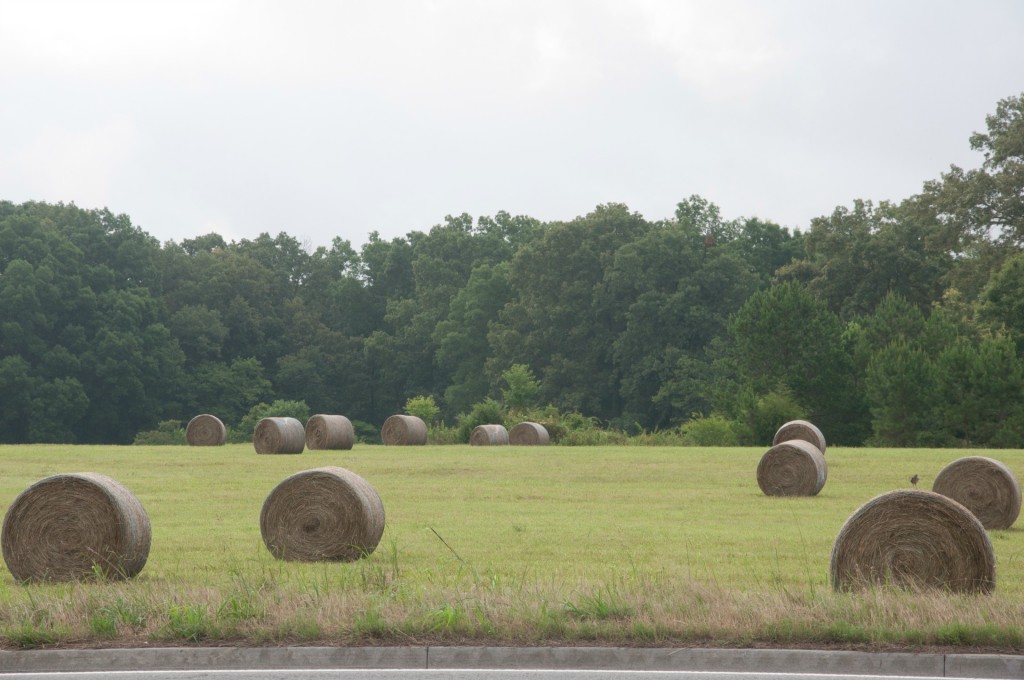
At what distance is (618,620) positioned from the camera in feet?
33.9

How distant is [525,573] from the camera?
11.5m

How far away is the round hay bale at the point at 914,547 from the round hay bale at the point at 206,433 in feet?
133

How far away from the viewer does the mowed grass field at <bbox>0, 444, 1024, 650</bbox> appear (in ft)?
32.8

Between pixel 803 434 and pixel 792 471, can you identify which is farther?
pixel 803 434

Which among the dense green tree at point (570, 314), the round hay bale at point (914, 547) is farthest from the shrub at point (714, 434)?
the round hay bale at point (914, 547)

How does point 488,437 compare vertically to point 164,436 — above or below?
above

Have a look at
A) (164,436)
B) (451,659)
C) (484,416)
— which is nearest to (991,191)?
(484,416)

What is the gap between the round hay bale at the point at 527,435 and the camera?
2069 inches

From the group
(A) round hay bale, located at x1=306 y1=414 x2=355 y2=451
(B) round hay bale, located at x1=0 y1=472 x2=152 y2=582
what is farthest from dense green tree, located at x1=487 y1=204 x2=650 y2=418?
(B) round hay bale, located at x1=0 y1=472 x2=152 y2=582

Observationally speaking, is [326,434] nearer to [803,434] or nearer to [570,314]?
[803,434]

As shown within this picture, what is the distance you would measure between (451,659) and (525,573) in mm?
2000

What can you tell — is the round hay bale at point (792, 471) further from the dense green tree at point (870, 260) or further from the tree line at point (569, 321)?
the dense green tree at point (870, 260)

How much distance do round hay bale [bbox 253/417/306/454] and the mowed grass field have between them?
5.38 meters

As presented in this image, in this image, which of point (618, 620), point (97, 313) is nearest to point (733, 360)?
point (97, 313)
